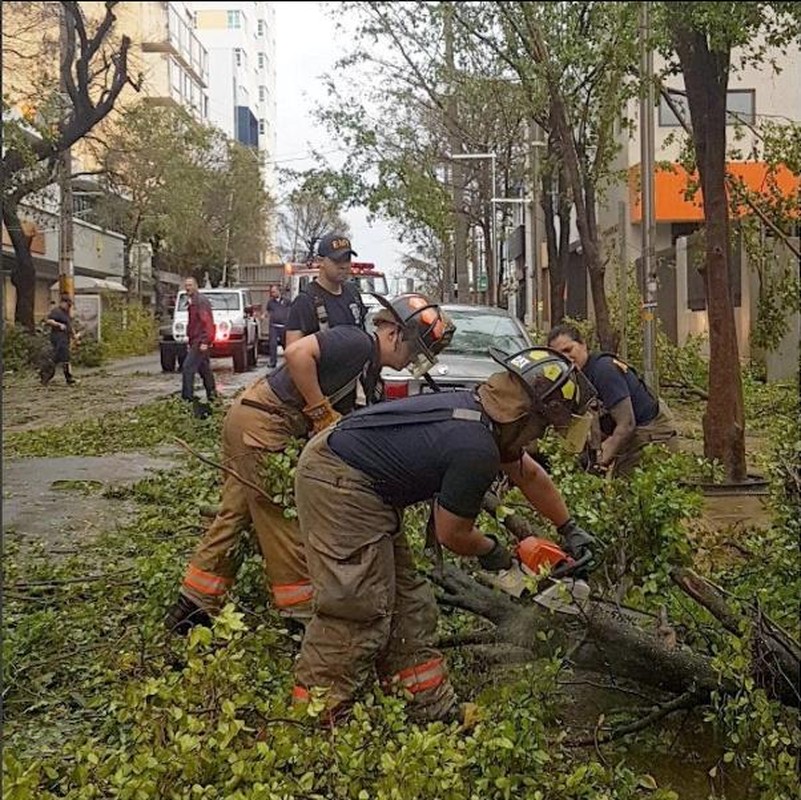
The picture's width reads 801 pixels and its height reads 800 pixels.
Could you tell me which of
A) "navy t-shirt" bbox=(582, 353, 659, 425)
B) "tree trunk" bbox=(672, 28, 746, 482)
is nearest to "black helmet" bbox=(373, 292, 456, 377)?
"navy t-shirt" bbox=(582, 353, 659, 425)

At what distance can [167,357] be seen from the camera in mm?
19172

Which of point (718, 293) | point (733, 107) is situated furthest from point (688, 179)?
point (718, 293)

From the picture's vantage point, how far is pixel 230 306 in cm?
2086

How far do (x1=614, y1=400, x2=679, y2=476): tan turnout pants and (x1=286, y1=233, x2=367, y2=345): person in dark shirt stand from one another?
57.2 inches

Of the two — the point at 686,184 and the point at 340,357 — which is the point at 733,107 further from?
the point at 340,357

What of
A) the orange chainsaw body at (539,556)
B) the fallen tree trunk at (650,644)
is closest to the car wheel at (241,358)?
the fallen tree trunk at (650,644)

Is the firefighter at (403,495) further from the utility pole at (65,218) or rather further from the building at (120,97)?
the utility pole at (65,218)

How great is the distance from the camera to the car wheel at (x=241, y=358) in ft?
62.7

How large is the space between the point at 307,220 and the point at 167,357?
263 inches

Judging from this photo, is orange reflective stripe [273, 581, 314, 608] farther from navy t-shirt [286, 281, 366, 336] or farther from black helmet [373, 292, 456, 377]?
navy t-shirt [286, 281, 366, 336]

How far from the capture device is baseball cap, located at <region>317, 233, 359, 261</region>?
544 centimetres

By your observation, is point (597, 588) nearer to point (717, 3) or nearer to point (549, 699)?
point (549, 699)

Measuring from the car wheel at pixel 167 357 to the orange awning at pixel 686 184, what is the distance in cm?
872

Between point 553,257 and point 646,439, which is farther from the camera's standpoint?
point 553,257
